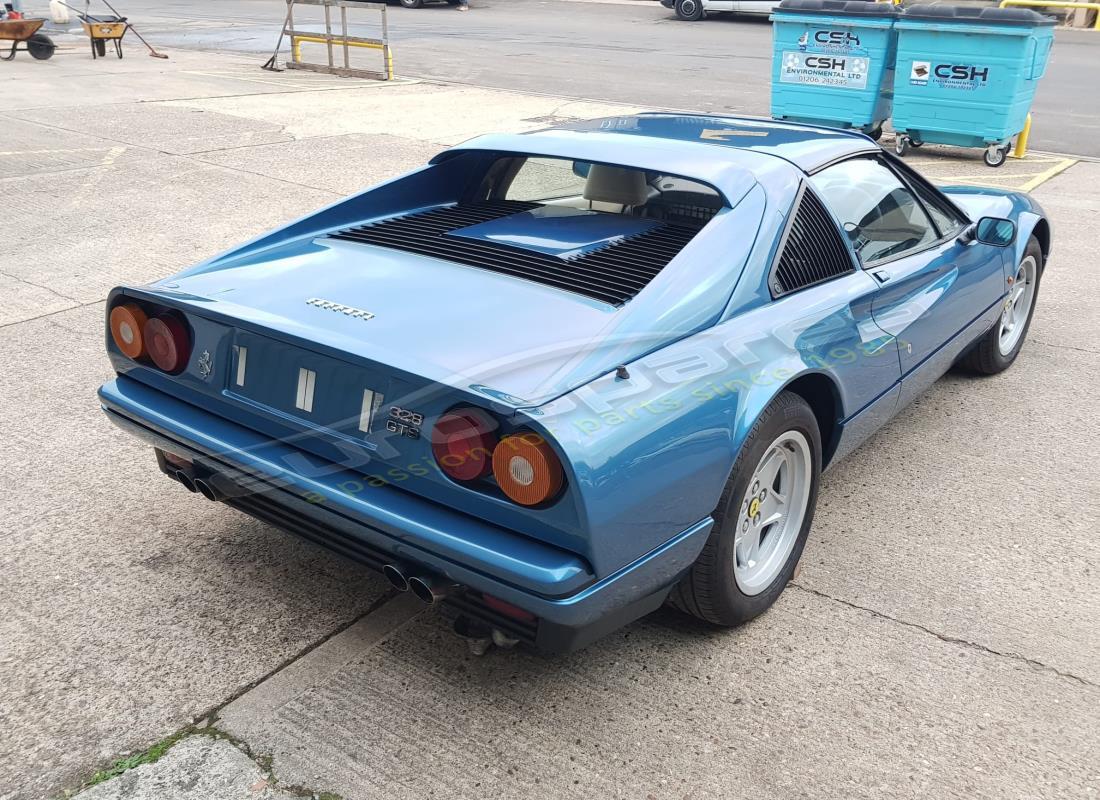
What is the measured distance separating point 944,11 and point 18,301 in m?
9.06

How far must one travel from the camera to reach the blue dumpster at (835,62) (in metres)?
11.0

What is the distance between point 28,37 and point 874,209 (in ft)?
52.3

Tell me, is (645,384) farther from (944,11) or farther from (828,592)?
(944,11)

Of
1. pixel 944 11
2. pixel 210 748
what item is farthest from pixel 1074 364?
pixel 944 11

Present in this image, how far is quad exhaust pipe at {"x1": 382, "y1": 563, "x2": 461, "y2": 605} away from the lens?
2490mm

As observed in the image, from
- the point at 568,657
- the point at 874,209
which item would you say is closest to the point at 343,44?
the point at 874,209

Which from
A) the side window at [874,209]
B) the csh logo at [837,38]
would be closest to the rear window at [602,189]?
the side window at [874,209]

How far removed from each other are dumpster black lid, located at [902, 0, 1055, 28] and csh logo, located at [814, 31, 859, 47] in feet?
2.16

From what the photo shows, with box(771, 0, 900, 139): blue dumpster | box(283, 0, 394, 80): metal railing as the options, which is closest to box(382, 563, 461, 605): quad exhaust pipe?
box(771, 0, 900, 139): blue dumpster

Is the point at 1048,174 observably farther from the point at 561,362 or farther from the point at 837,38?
the point at 561,362

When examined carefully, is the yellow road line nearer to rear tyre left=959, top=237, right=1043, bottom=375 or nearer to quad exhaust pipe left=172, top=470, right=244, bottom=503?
rear tyre left=959, top=237, right=1043, bottom=375

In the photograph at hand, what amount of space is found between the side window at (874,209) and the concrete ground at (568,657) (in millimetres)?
918

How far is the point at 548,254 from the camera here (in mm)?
3197

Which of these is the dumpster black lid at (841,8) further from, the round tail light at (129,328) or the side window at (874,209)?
the round tail light at (129,328)
